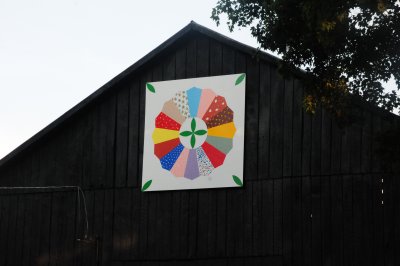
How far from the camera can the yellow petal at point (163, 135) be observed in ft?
83.4

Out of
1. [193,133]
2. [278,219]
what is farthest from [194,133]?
[278,219]

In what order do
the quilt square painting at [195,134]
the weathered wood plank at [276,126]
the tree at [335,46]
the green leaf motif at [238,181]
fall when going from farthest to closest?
the quilt square painting at [195,134]
the green leaf motif at [238,181]
the weathered wood plank at [276,126]
the tree at [335,46]

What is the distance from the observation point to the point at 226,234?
2447cm

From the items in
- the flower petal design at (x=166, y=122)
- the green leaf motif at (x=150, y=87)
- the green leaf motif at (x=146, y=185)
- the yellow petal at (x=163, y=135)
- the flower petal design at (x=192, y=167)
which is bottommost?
the green leaf motif at (x=146, y=185)

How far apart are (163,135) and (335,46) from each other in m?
6.01

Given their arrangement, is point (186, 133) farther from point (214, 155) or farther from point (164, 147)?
point (214, 155)

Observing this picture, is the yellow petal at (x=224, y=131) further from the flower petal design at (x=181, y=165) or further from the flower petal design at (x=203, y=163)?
the flower petal design at (x=181, y=165)

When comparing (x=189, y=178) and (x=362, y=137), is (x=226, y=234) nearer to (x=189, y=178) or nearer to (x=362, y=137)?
(x=189, y=178)

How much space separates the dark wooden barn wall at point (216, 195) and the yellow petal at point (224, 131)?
1.13ft

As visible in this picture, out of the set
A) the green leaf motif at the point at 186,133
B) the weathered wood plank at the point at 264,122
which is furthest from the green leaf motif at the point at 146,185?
the weathered wood plank at the point at 264,122

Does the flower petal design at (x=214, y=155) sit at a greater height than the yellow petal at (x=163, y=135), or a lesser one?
lesser

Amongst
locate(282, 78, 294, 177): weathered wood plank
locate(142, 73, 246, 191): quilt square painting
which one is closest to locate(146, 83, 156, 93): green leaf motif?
locate(142, 73, 246, 191): quilt square painting

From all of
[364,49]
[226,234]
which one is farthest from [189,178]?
[364,49]

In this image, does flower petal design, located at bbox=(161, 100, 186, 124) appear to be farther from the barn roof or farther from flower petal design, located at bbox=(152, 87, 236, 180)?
the barn roof
